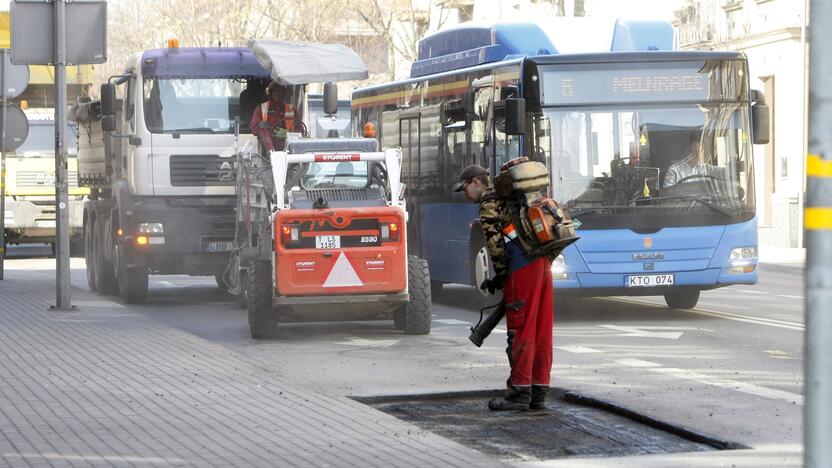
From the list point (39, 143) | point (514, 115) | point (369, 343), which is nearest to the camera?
point (369, 343)

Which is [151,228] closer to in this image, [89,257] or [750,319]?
[89,257]

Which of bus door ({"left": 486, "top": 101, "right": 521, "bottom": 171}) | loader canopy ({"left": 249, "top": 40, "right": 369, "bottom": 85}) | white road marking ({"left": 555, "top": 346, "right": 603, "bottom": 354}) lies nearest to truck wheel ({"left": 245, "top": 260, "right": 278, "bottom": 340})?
white road marking ({"left": 555, "top": 346, "right": 603, "bottom": 354})

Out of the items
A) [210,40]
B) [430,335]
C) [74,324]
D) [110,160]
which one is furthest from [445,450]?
[210,40]

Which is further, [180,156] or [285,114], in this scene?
[180,156]

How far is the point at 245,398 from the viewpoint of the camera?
1086 centimetres

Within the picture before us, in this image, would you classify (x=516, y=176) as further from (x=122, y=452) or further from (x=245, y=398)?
(x=122, y=452)

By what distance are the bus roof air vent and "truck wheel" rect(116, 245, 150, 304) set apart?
4.44 meters

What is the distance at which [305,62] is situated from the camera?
Result: 20.1 m

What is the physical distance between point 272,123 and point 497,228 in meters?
9.90

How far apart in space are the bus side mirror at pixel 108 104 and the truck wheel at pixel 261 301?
5.46 m

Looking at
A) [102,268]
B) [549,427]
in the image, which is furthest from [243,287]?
[549,427]

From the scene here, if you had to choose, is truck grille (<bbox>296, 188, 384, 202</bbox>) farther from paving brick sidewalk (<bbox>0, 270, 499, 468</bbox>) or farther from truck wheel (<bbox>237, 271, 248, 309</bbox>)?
truck wheel (<bbox>237, 271, 248, 309</bbox>)

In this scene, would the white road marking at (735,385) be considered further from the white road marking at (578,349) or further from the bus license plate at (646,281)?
the bus license plate at (646,281)

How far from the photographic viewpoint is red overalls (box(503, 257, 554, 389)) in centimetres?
1030
